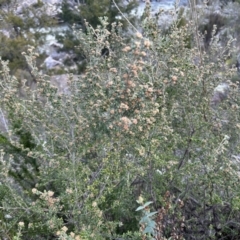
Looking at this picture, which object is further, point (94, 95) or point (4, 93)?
point (4, 93)

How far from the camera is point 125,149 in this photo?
6.85ft

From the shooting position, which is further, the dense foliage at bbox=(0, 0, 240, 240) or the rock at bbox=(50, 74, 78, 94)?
the rock at bbox=(50, 74, 78, 94)

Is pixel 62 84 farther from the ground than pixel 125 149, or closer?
closer

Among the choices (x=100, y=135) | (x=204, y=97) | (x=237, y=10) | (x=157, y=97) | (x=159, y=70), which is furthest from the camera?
(x=237, y=10)

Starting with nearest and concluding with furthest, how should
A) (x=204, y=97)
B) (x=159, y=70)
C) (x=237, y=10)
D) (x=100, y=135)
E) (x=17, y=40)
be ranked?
(x=100, y=135), (x=159, y=70), (x=204, y=97), (x=17, y=40), (x=237, y=10)

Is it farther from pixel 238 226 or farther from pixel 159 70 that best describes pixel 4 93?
pixel 238 226

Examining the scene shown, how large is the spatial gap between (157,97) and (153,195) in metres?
0.62

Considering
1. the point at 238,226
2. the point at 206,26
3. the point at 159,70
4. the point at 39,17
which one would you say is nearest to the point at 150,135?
the point at 159,70

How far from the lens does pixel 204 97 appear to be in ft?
8.77

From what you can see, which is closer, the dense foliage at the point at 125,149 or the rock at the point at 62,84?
the dense foliage at the point at 125,149

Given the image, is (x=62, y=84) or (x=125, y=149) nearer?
(x=125, y=149)

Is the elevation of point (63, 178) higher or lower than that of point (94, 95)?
lower

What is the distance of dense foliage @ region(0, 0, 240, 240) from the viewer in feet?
6.30

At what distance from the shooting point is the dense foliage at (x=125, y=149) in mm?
1919
